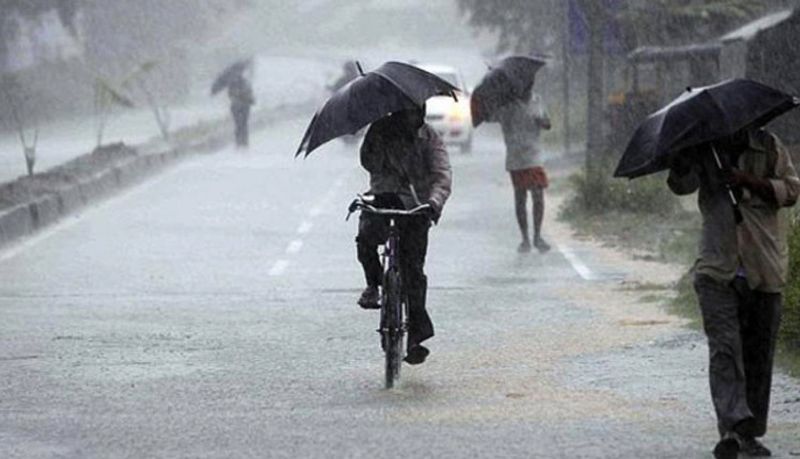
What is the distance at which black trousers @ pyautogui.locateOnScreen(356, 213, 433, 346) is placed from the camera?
33.6 ft

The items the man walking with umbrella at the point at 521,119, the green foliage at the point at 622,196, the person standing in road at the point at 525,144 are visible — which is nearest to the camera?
the man walking with umbrella at the point at 521,119

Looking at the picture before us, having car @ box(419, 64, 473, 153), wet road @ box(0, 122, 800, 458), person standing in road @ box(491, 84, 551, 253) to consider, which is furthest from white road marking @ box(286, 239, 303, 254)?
car @ box(419, 64, 473, 153)

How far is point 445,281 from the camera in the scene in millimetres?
16062

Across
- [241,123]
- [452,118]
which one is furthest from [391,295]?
[241,123]

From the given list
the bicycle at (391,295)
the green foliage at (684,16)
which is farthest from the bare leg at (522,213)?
the green foliage at (684,16)

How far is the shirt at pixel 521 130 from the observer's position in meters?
18.0

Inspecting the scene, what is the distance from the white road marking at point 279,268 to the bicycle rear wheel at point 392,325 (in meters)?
6.71

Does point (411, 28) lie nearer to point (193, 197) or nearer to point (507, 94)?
point (193, 197)

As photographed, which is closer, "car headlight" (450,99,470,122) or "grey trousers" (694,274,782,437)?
"grey trousers" (694,274,782,437)

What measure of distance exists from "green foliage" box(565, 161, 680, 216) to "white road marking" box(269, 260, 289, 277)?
5518 mm

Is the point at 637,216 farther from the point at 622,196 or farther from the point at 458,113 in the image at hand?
the point at 458,113

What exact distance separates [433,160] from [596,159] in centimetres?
1333

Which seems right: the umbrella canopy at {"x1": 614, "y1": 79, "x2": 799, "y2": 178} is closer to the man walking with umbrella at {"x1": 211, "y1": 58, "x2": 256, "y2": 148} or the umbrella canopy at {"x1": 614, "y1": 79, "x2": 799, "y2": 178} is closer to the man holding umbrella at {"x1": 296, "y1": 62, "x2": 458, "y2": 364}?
the man holding umbrella at {"x1": 296, "y1": 62, "x2": 458, "y2": 364}

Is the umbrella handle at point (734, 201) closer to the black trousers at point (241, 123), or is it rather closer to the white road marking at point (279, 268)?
the white road marking at point (279, 268)
